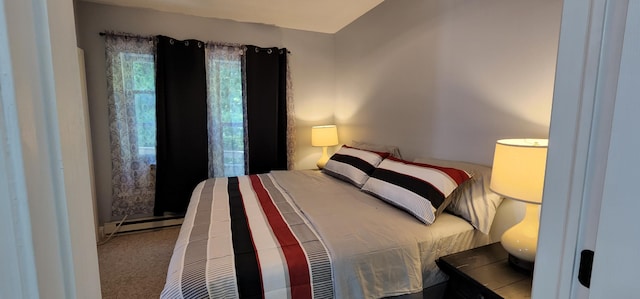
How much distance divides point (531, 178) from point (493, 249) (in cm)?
50

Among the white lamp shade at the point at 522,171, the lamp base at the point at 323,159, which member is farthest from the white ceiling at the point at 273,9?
the white lamp shade at the point at 522,171

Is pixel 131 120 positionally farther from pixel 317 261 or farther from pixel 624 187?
pixel 624 187

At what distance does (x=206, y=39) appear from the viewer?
3137 mm

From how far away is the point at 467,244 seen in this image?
63.1 inches

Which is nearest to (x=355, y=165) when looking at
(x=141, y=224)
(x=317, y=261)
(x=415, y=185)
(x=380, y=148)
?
(x=380, y=148)

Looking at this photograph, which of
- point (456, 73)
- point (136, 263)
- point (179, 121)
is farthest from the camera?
point (179, 121)

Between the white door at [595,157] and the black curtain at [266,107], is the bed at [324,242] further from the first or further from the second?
the black curtain at [266,107]

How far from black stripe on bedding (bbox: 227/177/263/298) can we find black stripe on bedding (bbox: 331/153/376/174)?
110 centimetres

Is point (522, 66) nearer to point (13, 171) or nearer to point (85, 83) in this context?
point (13, 171)

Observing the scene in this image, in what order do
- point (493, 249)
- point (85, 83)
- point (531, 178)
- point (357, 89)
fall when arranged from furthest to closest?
point (357, 89)
point (85, 83)
point (493, 249)
point (531, 178)

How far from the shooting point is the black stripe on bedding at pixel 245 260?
3.72ft

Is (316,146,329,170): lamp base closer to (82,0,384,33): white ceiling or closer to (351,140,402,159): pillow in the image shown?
(351,140,402,159): pillow

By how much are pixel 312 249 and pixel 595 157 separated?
1050mm

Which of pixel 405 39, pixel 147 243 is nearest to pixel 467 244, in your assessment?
pixel 405 39
